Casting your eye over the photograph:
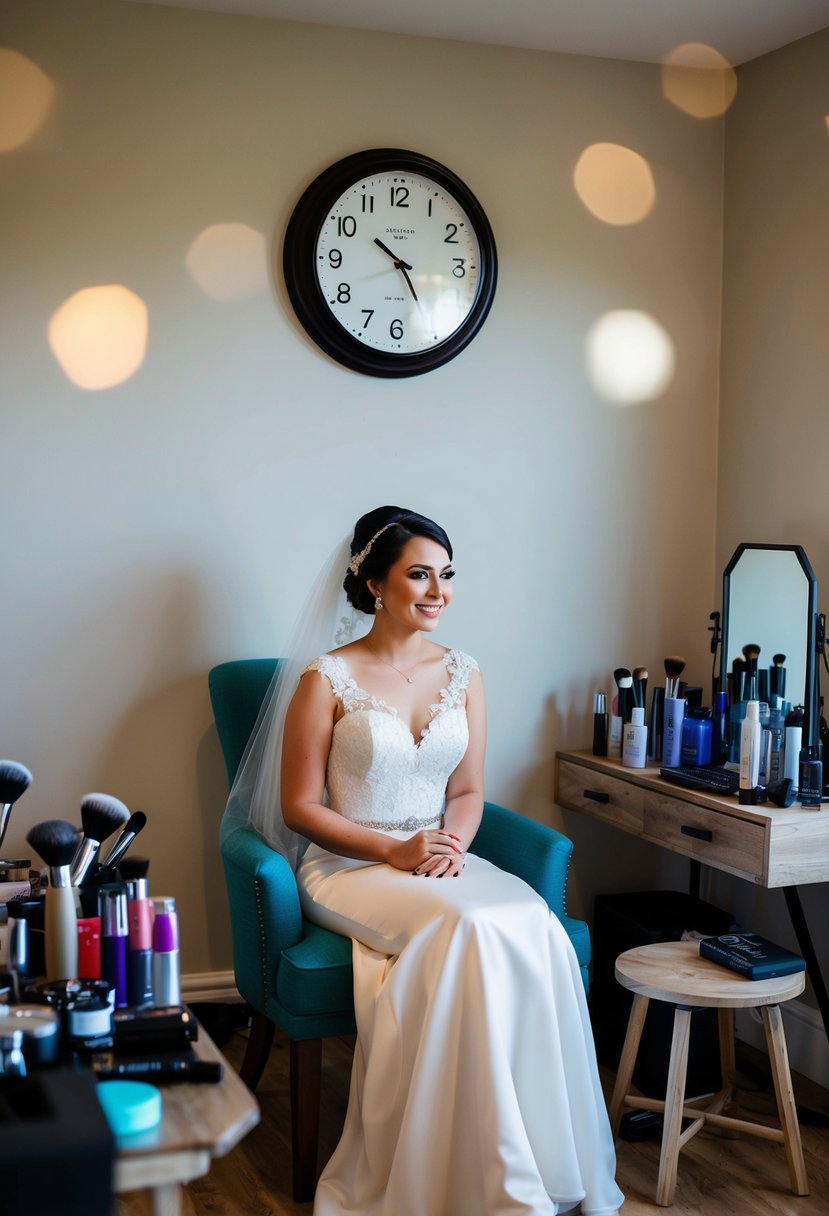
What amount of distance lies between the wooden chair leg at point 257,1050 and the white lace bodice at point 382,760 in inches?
20.0

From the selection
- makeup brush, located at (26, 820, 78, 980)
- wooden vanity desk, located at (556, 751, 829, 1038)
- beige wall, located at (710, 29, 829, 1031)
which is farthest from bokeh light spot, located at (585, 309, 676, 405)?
makeup brush, located at (26, 820, 78, 980)

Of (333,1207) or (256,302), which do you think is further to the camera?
(256,302)

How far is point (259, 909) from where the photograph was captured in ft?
8.13

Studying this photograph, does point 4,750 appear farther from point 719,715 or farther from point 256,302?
point 719,715

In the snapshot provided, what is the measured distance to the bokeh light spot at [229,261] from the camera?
118 inches

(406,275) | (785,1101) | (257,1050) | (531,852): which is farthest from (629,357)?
(257,1050)

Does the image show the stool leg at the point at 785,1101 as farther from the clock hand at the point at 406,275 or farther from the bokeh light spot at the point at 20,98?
the bokeh light spot at the point at 20,98

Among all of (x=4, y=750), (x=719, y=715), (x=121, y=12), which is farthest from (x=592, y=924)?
(x=121, y=12)

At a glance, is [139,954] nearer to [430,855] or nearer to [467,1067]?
[467,1067]

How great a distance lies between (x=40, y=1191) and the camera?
1228mm

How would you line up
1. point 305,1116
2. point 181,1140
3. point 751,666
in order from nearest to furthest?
point 181,1140
point 305,1116
point 751,666

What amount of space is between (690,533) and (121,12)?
2051 millimetres

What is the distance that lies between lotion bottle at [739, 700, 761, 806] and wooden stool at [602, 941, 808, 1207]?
0.38 meters

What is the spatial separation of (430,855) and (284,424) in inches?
47.5
